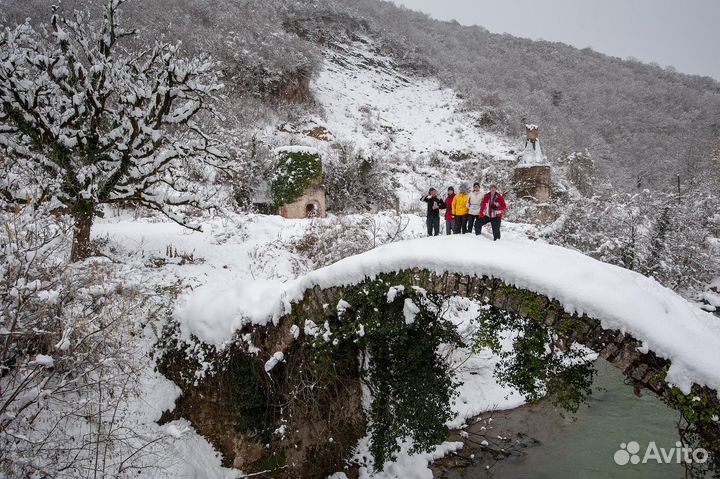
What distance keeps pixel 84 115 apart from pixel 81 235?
2.41 m

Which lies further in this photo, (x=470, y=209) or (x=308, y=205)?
(x=308, y=205)

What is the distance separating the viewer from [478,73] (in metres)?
45.7

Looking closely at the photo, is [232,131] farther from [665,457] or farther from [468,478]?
[665,457]

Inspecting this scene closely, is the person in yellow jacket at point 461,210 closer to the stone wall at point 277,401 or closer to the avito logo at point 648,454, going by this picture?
the stone wall at point 277,401

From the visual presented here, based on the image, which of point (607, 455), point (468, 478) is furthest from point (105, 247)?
point (607, 455)

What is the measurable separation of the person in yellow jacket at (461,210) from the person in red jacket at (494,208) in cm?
36

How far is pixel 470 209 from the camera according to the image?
693 cm

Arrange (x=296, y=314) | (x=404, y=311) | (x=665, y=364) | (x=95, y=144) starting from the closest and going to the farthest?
(x=665, y=364)
(x=404, y=311)
(x=296, y=314)
(x=95, y=144)

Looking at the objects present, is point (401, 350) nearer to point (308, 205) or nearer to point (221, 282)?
point (221, 282)

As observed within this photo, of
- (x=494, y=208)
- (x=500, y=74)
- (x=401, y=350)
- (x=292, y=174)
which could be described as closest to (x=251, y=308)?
(x=401, y=350)

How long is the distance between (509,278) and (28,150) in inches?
343

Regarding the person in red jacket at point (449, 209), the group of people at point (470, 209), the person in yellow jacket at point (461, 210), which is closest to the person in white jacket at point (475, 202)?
the group of people at point (470, 209)

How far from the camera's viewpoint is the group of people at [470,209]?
258 inches

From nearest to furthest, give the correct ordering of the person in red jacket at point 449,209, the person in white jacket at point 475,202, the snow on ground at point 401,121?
1. the person in white jacket at point 475,202
2. the person in red jacket at point 449,209
3. the snow on ground at point 401,121
